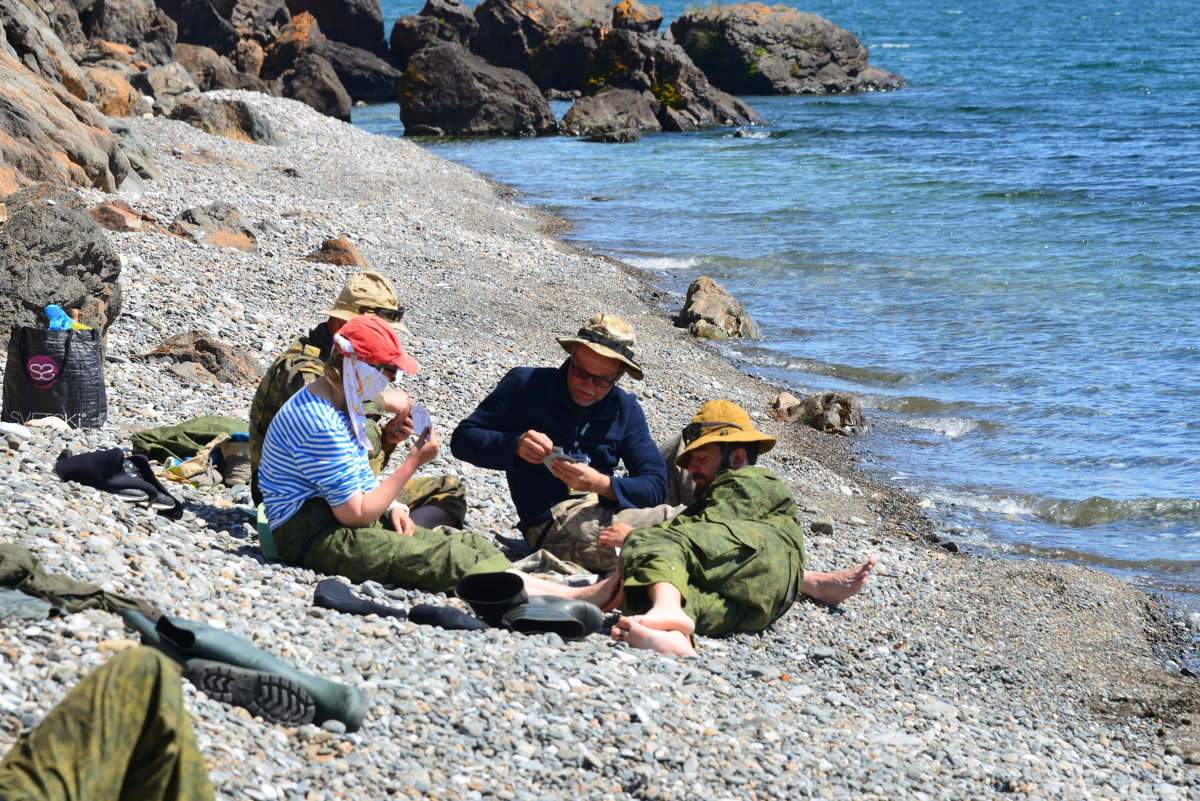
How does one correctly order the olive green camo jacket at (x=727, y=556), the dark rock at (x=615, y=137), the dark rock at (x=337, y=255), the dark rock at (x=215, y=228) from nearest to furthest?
the olive green camo jacket at (x=727, y=556), the dark rock at (x=215, y=228), the dark rock at (x=337, y=255), the dark rock at (x=615, y=137)

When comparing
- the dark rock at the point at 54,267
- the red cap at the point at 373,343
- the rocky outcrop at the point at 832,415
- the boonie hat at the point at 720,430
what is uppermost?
the red cap at the point at 373,343

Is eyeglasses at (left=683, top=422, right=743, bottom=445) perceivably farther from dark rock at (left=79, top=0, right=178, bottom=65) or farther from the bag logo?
dark rock at (left=79, top=0, right=178, bottom=65)

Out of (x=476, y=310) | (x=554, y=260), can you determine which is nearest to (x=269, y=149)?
(x=554, y=260)

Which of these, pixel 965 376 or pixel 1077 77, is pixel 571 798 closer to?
pixel 965 376

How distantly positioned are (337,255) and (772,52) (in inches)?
1552

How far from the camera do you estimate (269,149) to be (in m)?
24.0

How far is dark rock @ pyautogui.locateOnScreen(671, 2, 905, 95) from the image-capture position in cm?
4856

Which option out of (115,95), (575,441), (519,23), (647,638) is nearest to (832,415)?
(575,441)

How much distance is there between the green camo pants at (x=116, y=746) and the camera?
2.71m

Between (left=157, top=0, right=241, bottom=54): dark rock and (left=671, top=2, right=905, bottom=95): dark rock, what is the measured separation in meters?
18.9

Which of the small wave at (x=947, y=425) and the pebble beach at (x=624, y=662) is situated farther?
the small wave at (x=947, y=425)

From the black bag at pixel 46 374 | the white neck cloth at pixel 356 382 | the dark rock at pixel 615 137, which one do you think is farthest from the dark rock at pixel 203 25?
the white neck cloth at pixel 356 382

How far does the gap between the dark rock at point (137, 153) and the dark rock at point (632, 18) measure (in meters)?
29.5

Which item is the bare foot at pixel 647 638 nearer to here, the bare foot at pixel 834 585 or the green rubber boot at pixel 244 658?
the bare foot at pixel 834 585
